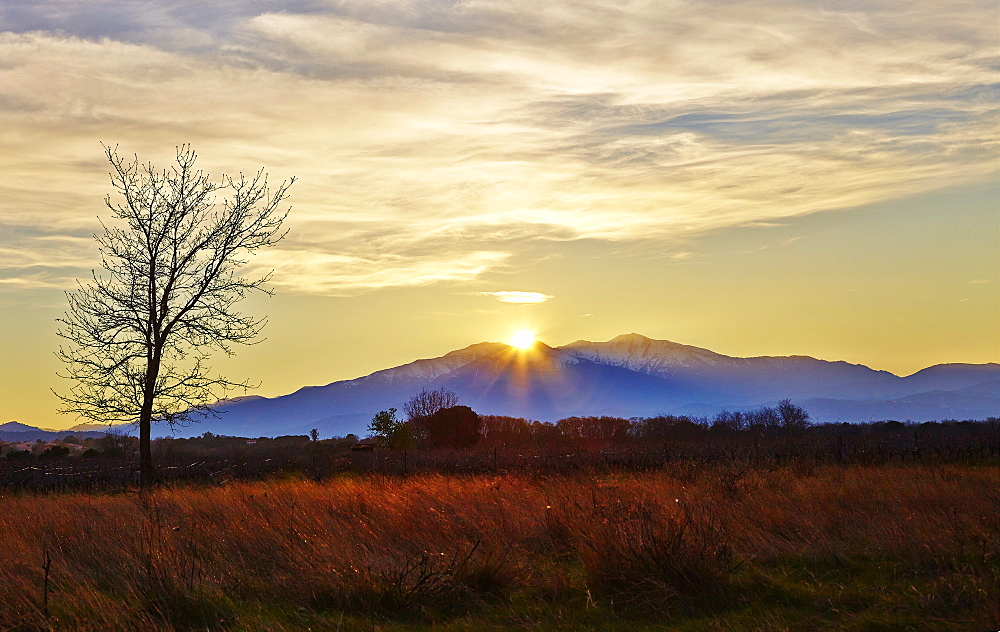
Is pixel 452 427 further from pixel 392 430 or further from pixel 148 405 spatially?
pixel 148 405

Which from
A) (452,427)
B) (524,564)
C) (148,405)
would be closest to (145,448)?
(148,405)

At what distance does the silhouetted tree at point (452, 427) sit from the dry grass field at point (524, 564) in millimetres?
38520

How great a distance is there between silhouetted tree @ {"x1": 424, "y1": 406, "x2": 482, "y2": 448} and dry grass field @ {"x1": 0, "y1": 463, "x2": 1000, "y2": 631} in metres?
38.5

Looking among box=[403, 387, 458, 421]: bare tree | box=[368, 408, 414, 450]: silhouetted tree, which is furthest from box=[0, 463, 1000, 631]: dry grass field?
box=[403, 387, 458, 421]: bare tree

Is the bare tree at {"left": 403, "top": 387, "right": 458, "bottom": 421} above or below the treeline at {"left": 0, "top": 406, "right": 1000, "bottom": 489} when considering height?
above

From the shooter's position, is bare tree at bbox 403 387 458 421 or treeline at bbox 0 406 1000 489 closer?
treeline at bbox 0 406 1000 489

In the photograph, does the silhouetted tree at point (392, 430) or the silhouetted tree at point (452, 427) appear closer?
the silhouetted tree at point (392, 430)

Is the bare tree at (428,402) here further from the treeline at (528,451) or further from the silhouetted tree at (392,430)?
the silhouetted tree at (392,430)

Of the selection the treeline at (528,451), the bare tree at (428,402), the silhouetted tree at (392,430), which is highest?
the bare tree at (428,402)

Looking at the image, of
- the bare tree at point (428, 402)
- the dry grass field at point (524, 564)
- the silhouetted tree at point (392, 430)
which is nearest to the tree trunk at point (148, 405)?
the dry grass field at point (524, 564)

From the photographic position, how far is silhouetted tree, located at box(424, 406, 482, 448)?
5084 centimetres

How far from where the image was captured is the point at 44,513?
42.7 ft

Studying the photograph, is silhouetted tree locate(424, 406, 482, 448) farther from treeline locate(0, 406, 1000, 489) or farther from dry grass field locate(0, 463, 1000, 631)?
dry grass field locate(0, 463, 1000, 631)

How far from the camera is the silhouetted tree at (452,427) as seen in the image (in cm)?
5084
